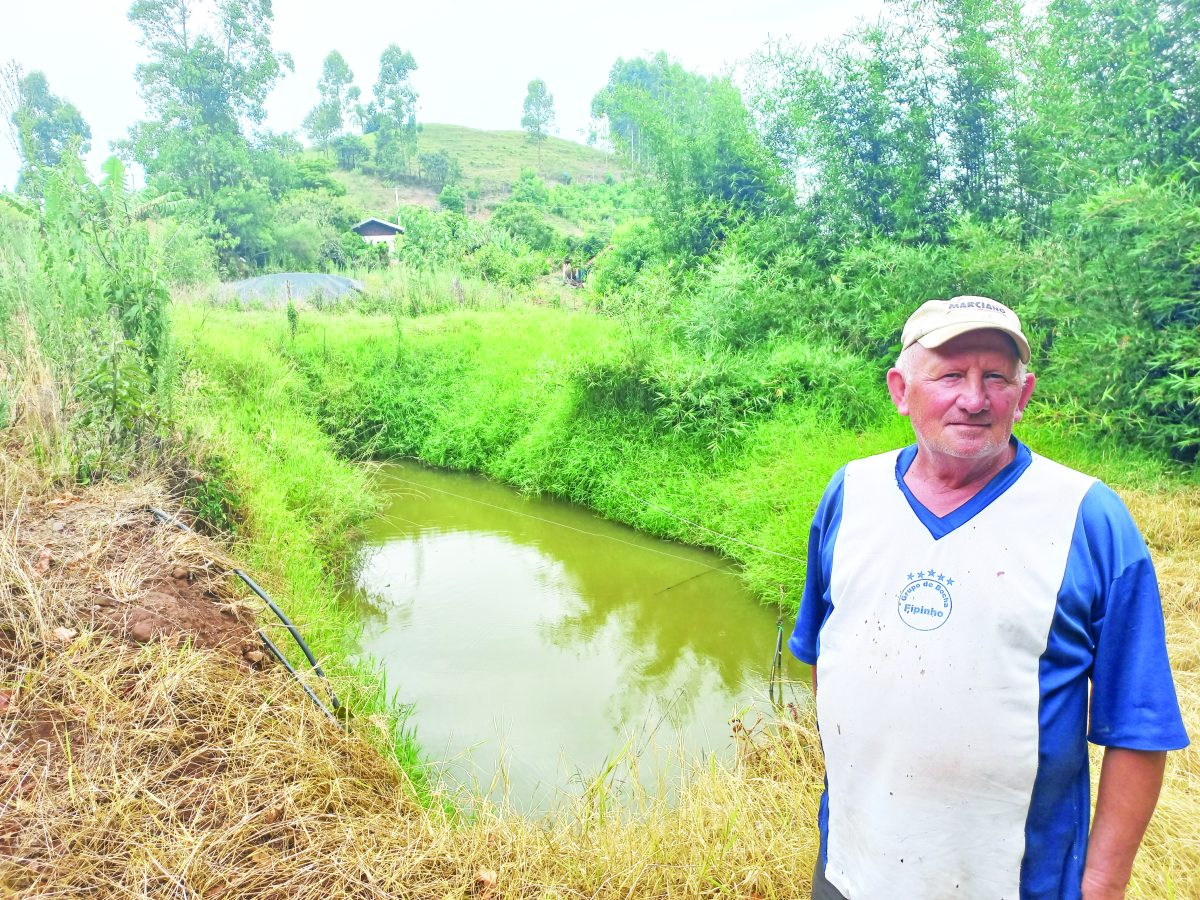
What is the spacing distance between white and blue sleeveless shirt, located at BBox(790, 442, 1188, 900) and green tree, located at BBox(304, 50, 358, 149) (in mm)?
53302

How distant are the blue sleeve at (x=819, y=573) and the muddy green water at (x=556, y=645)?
1472 millimetres

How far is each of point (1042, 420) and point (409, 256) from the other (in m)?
15.9

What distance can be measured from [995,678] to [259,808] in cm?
226

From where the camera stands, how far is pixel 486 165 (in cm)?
5556

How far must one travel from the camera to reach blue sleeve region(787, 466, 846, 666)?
1.47 metres

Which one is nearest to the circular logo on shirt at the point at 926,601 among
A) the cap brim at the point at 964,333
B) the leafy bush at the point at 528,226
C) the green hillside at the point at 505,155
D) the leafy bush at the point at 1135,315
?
the cap brim at the point at 964,333

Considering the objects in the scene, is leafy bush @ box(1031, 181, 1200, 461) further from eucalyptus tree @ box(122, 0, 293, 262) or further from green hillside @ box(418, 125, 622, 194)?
green hillside @ box(418, 125, 622, 194)

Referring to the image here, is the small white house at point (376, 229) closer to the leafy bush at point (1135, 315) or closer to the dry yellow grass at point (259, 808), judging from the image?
the leafy bush at point (1135, 315)

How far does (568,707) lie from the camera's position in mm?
4402

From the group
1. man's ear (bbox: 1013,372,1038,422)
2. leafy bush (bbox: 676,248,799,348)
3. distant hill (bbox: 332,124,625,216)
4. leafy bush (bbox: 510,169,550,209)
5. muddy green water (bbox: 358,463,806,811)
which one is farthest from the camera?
distant hill (bbox: 332,124,625,216)

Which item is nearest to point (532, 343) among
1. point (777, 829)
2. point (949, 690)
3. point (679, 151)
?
point (679, 151)

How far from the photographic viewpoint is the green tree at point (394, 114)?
1762 inches

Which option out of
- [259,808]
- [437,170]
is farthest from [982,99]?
[437,170]

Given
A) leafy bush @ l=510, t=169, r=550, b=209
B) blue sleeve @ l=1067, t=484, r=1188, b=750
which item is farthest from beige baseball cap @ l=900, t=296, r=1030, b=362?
leafy bush @ l=510, t=169, r=550, b=209
